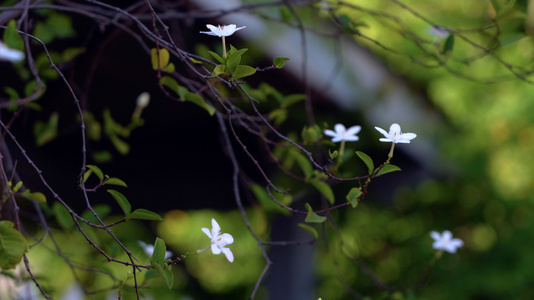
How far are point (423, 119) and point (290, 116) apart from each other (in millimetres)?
622

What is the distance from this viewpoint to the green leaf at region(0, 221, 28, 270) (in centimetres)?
62

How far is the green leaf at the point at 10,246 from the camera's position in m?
0.62

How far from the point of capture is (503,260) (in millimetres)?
2074

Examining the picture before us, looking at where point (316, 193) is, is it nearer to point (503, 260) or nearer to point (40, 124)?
point (503, 260)

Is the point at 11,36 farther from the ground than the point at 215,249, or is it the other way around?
the point at 11,36

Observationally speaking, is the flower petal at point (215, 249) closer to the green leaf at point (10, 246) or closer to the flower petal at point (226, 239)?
the flower petal at point (226, 239)

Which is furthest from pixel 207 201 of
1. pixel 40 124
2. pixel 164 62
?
pixel 164 62

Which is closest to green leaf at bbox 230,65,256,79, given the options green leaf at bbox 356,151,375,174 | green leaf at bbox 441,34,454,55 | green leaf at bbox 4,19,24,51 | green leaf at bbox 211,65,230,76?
green leaf at bbox 211,65,230,76

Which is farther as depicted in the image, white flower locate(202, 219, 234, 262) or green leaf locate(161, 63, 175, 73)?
green leaf locate(161, 63, 175, 73)

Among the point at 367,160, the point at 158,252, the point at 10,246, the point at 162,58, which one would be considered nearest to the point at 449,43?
the point at 367,160

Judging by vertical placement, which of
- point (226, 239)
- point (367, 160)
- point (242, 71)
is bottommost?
point (226, 239)

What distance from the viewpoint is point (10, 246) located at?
62 centimetres

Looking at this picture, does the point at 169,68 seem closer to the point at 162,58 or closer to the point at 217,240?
the point at 162,58

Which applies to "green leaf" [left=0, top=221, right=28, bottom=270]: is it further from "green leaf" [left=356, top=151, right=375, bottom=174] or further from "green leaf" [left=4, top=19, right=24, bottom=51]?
"green leaf" [left=356, top=151, right=375, bottom=174]
